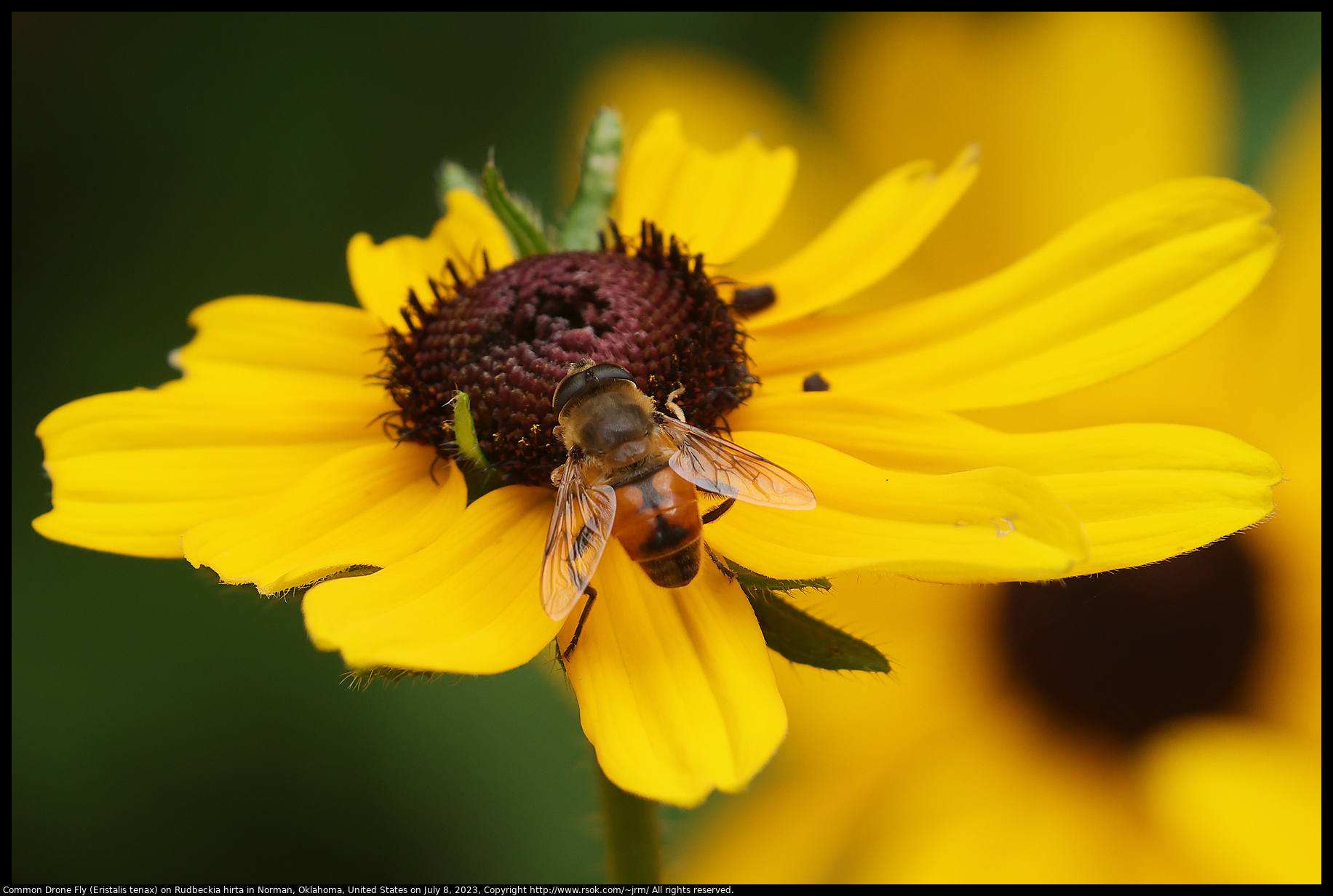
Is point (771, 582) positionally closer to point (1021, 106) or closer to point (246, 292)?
point (246, 292)

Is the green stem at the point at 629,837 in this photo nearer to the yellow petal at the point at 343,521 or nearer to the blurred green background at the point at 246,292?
the yellow petal at the point at 343,521

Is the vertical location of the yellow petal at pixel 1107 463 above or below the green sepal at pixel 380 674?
above

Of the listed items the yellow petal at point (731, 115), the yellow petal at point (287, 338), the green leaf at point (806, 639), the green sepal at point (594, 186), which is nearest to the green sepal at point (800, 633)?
the green leaf at point (806, 639)

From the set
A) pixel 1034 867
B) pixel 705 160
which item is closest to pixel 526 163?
pixel 705 160

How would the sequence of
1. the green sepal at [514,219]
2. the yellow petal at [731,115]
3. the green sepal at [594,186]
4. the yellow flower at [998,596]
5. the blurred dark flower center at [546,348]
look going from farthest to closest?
the yellow petal at [731,115] < the yellow flower at [998,596] < the green sepal at [594,186] < the green sepal at [514,219] < the blurred dark flower center at [546,348]

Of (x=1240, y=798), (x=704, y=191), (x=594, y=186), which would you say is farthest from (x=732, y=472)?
(x=1240, y=798)

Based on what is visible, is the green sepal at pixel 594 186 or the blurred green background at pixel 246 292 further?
the blurred green background at pixel 246 292

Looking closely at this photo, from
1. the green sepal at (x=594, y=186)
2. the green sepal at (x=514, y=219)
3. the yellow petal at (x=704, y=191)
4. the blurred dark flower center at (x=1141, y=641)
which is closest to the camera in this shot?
the green sepal at (x=514, y=219)

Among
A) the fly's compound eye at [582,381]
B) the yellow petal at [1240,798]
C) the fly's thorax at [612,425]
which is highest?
the fly's compound eye at [582,381]

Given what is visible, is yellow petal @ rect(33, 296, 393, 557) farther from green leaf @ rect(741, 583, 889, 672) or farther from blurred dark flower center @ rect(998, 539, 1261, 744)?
blurred dark flower center @ rect(998, 539, 1261, 744)
